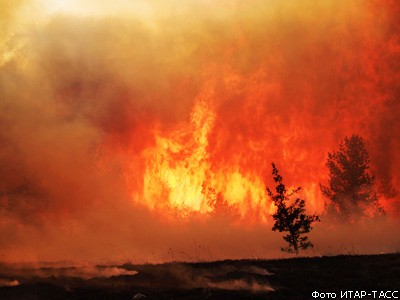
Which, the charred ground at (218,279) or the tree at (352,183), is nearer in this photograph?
the charred ground at (218,279)

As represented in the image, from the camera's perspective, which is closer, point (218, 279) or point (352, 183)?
point (218, 279)

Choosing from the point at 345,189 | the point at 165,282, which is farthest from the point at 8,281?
the point at 345,189

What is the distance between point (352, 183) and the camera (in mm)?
66250

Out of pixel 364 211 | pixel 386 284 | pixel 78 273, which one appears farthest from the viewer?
pixel 364 211

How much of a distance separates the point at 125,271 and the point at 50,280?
18.9 feet

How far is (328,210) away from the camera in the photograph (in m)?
69.2

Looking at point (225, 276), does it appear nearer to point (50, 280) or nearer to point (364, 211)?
point (50, 280)

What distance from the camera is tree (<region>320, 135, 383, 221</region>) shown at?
65.7 meters

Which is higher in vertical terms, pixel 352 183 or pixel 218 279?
pixel 352 183

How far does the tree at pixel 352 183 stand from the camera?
65688 mm

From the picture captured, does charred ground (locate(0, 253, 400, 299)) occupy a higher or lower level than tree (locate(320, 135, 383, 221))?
lower

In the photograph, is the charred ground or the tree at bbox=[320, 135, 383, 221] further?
the tree at bbox=[320, 135, 383, 221]

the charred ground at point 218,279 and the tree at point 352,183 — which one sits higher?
the tree at point 352,183

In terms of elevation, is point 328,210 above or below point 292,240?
above
